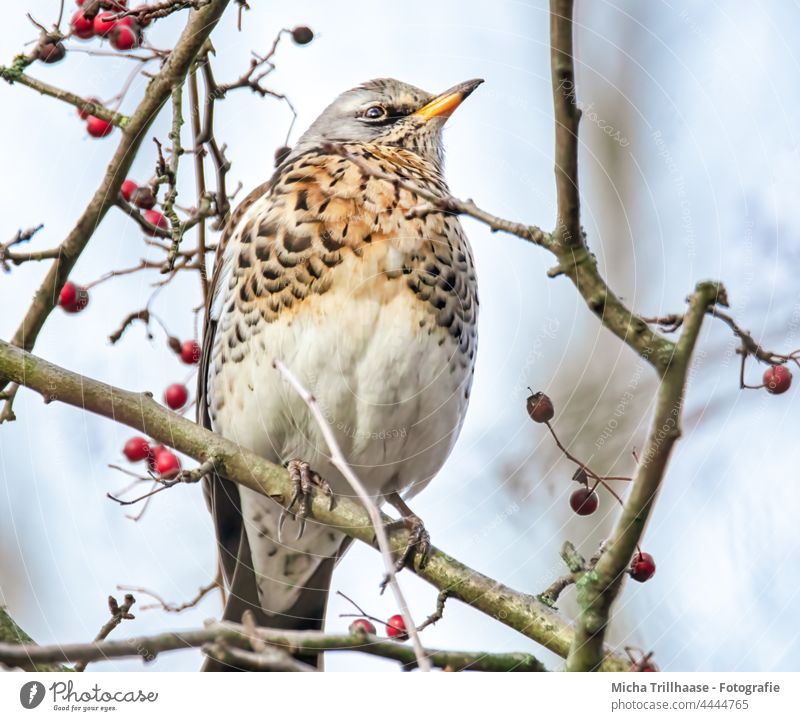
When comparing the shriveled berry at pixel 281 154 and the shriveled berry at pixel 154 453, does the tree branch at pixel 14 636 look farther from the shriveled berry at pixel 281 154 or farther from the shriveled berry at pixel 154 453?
the shriveled berry at pixel 281 154

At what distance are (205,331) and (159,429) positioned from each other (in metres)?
0.70

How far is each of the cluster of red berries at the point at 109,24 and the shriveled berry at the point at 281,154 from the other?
0.61 meters

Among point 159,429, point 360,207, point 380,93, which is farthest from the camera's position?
point 380,93

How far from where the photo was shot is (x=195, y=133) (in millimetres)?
2451

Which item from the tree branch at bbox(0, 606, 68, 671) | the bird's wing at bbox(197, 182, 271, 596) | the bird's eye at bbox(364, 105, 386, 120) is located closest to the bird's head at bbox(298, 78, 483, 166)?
the bird's eye at bbox(364, 105, 386, 120)

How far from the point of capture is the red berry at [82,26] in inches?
93.9

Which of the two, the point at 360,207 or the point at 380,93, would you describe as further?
the point at 380,93

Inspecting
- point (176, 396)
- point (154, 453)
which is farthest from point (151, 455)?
point (176, 396)

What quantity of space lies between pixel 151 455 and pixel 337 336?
0.54 m

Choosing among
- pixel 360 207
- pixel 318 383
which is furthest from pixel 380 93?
pixel 318 383

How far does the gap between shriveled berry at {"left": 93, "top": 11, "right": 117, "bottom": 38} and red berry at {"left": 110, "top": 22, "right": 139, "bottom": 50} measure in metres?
0.01

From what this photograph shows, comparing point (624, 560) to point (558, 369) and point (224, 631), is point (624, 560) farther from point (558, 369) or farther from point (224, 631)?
point (558, 369)

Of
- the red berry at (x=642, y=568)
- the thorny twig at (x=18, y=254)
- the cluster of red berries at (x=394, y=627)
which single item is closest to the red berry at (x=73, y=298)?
the thorny twig at (x=18, y=254)
